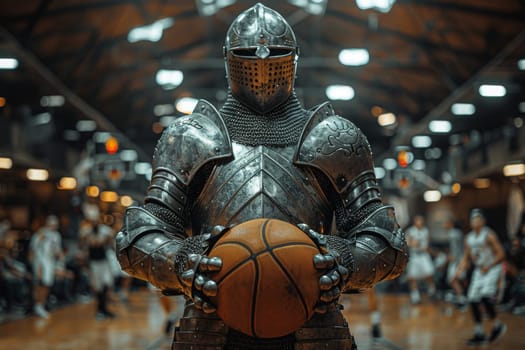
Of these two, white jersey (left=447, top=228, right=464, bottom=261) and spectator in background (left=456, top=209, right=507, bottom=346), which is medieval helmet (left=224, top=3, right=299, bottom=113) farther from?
white jersey (left=447, top=228, right=464, bottom=261)

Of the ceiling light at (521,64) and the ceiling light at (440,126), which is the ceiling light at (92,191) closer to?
the ceiling light at (440,126)

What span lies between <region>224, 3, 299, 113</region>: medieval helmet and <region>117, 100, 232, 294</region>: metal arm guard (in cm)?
22

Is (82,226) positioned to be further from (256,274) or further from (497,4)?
(256,274)

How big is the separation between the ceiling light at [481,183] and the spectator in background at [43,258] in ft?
32.9

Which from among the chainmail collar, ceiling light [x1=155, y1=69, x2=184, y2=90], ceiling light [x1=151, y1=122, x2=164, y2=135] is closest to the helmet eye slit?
the chainmail collar

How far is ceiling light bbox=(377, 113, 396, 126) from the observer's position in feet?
89.7

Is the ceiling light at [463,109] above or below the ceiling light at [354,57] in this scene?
below

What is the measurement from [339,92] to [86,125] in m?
8.89

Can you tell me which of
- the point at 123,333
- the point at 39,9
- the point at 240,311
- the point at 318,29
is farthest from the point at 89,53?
the point at 240,311

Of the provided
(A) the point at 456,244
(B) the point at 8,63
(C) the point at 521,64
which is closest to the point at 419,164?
(A) the point at 456,244

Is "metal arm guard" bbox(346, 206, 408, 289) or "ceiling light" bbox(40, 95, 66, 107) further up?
"ceiling light" bbox(40, 95, 66, 107)

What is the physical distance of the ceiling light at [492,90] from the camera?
14117 millimetres

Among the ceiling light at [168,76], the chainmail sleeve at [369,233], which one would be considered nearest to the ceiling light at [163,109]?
the ceiling light at [168,76]

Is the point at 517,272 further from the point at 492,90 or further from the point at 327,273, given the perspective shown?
the point at 327,273
